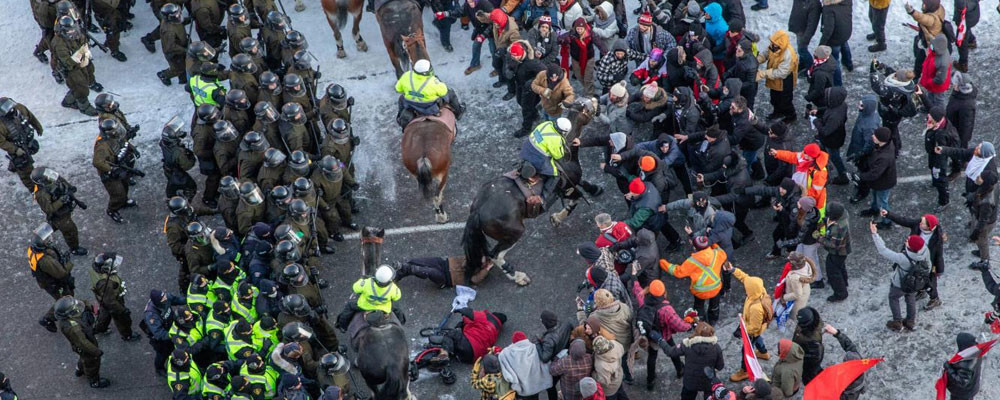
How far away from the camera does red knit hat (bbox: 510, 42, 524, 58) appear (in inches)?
660

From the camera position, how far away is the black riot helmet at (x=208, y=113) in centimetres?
1588

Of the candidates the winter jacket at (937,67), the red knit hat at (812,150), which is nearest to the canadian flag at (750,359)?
the red knit hat at (812,150)

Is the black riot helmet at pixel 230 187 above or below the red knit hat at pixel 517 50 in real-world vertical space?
below

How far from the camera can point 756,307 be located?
13.3 meters

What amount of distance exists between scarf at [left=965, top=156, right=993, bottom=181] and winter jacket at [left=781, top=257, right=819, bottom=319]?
2.41 m

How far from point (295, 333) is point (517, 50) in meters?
5.61

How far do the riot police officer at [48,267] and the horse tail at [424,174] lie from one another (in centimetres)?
445

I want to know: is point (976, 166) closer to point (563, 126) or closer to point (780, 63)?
point (780, 63)

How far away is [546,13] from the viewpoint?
720 inches

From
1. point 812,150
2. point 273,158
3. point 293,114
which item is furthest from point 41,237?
point 812,150

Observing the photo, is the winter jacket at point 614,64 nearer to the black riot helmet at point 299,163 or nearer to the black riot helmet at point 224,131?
the black riot helmet at point 299,163

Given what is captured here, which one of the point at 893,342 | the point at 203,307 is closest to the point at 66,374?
the point at 203,307

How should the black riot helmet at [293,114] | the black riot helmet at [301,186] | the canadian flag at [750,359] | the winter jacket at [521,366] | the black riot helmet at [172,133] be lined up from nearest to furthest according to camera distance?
the canadian flag at [750,359], the winter jacket at [521,366], the black riot helmet at [301,186], the black riot helmet at [293,114], the black riot helmet at [172,133]

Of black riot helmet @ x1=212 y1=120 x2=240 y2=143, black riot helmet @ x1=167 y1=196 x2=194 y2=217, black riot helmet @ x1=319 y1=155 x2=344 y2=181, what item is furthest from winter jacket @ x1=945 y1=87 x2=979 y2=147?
black riot helmet @ x1=167 y1=196 x2=194 y2=217
